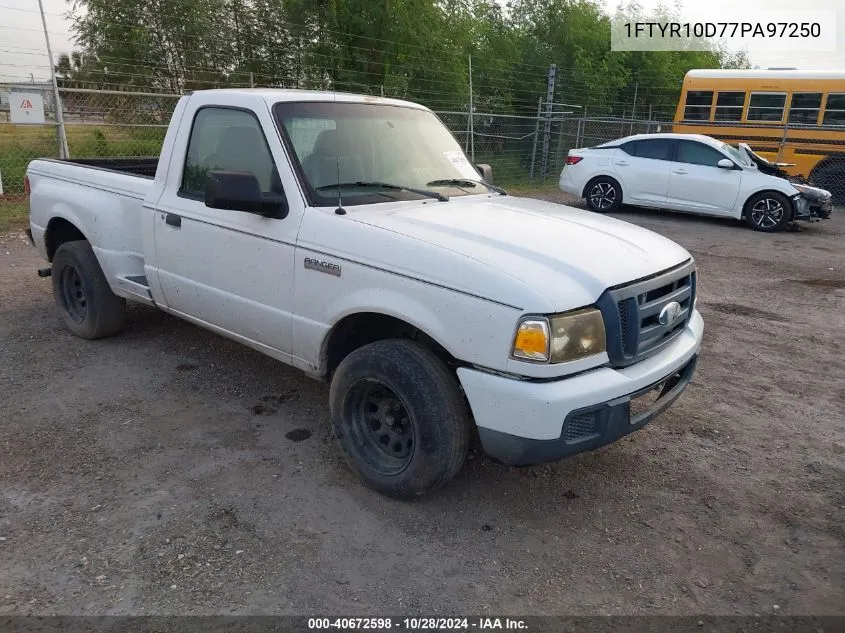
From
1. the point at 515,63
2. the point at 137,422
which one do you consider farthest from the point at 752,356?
the point at 515,63

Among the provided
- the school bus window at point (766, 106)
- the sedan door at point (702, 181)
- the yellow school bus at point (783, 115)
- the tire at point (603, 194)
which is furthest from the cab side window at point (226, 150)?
the school bus window at point (766, 106)

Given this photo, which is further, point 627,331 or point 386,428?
point 386,428

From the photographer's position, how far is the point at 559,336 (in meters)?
2.68

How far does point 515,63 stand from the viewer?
76.5ft

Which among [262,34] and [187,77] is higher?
[262,34]

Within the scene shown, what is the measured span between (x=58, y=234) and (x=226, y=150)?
7.45 feet

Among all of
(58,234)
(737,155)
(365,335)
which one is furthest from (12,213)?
(737,155)

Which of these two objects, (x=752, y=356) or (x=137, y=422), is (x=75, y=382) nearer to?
(x=137, y=422)

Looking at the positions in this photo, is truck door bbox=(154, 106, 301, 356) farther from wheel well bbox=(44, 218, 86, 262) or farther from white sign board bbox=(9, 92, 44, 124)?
white sign board bbox=(9, 92, 44, 124)

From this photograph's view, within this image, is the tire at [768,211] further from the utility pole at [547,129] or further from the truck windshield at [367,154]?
the truck windshield at [367,154]

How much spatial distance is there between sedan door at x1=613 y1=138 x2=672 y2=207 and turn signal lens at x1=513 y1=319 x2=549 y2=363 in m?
10.7

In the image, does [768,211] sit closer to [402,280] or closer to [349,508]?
[402,280]

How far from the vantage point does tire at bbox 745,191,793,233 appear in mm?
11375

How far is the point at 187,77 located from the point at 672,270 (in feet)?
41.9
